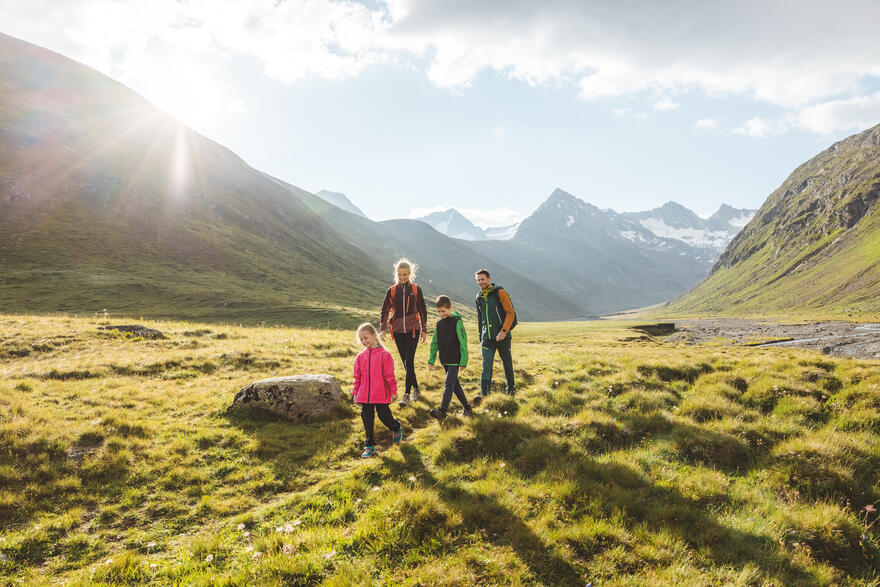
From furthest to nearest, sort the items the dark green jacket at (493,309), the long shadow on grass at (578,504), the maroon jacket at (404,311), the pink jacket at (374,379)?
1. the maroon jacket at (404,311)
2. the dark green jacket at (493,309)
3. the pink jacket at (374,379)
4. the long shadow on grass at (578,504)

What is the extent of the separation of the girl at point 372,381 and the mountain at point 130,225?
59.7 metres

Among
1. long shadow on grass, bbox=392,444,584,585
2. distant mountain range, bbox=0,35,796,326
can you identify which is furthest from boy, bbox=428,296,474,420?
distant mountain range, bbox=0,35,796,326

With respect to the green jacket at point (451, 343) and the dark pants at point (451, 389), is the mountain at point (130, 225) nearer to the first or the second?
the green jacket at point (451, 343)

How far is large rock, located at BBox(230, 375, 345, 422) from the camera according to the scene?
37.9ft

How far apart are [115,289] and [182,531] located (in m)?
84.7

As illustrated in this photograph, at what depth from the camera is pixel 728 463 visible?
7.80 metres

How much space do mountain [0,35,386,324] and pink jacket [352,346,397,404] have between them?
196 feet

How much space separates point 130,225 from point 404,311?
13730 cm

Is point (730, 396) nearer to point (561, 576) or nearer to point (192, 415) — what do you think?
point (561, 576)

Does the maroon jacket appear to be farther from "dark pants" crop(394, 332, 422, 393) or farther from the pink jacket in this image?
the pink jacket

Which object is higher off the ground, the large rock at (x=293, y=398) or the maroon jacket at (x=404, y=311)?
the maroon jacket at (x=404, y=311)

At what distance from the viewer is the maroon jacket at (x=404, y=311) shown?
495 inches

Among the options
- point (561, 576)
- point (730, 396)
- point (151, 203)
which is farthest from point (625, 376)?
point (151, 203)

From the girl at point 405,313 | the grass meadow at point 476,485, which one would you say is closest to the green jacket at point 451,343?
the girl at point 405,313
